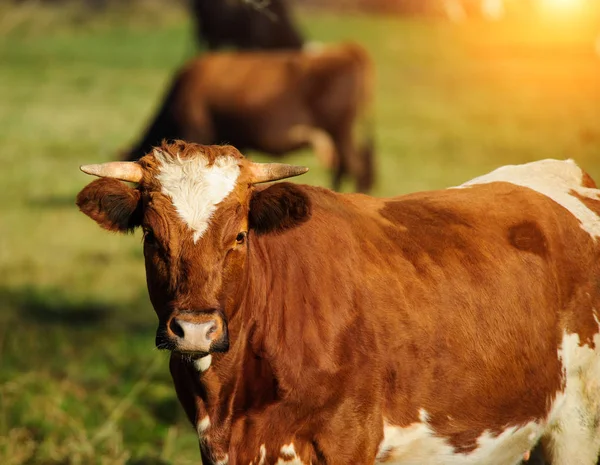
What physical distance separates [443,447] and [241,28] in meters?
18.1

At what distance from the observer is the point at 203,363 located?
181 inches

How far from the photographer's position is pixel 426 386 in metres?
4.81

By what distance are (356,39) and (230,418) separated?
28411 mm

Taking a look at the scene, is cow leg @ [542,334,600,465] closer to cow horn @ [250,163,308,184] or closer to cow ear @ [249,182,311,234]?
cow ear @ [249,182,311,234]

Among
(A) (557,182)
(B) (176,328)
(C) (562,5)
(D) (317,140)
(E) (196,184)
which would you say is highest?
(E) (196,184)

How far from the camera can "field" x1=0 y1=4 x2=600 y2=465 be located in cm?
812

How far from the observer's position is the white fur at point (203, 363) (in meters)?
4.59

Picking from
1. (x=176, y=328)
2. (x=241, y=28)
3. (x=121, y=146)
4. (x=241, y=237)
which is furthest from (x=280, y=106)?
(x=176, y=328)

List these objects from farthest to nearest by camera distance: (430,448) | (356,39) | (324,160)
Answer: (356,39), (324,160), (430,448)

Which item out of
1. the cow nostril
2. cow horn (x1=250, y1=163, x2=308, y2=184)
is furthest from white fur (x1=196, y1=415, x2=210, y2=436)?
cow horn (x1=250, y1=163, x2=308, y2=184)

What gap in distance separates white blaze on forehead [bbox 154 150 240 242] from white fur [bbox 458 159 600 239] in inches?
68.9

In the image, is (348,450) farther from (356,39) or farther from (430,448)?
(356,39)

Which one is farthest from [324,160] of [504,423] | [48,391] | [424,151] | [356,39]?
[356,39]

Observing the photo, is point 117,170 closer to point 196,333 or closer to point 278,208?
point 278,208
